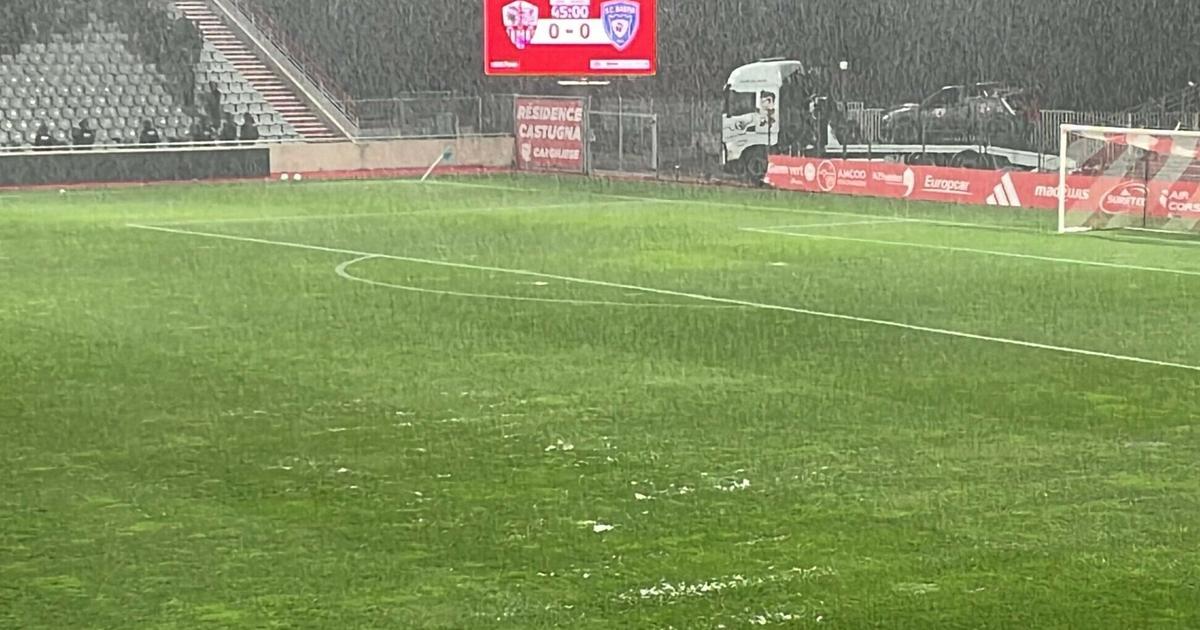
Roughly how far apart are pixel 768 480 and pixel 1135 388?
4119mm

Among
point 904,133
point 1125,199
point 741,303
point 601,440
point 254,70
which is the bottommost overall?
A: point 741,303

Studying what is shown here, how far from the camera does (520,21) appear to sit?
3916cm

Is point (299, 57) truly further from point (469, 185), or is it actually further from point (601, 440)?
point (601, 440)

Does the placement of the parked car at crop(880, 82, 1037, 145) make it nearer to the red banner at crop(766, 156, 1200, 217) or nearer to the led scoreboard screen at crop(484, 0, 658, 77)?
the red banner at crop(766, 156, 1200, 217)

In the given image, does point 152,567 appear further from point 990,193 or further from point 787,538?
point 990,193

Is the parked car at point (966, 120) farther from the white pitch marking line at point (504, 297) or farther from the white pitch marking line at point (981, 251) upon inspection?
the white pitch marking line at point (504, 297)

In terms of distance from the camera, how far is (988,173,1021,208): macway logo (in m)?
30.5

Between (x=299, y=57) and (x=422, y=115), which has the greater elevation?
(x=299, y=57)

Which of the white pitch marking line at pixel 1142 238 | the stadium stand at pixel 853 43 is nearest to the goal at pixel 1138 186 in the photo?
the white pitch marking line at pixel 1142 238

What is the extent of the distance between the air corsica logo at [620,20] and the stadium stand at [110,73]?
8891 millimetres

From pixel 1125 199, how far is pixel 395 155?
18.3m

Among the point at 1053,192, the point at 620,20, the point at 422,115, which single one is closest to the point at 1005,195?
the point at 1053,192

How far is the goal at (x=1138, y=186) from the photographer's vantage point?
26219mm

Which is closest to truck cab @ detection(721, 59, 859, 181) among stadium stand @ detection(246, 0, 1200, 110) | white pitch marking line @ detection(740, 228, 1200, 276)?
stadium stand @ detection(246, 0, 1200, 110)
